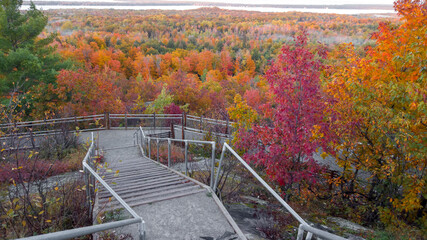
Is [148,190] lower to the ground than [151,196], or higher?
lower

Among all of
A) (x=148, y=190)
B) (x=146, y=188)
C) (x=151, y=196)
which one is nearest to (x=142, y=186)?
(x=146, y=188)

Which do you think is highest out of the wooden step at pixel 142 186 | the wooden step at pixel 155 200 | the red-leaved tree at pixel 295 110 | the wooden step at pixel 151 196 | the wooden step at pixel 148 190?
the red-leaved tree at pixel 295 110

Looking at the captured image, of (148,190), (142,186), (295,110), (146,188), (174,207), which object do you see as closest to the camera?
(174,207)

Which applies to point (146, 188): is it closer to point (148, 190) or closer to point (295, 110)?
point (148, 190)

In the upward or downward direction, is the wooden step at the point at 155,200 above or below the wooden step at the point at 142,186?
above

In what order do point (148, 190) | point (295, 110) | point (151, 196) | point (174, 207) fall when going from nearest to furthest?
point (174, 207)
point (151, 196)
point (148, 190)
point (295, 110)

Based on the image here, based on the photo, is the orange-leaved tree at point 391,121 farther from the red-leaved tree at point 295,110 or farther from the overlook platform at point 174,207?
the overlook platform at point 174,207

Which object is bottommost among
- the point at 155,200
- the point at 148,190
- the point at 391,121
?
the point at 148,190

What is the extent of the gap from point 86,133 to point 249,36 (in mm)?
130127

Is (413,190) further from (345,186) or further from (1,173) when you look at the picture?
(1,173)

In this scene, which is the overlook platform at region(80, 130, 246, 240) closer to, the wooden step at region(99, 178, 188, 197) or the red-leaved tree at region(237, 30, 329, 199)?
the wooden step at region(99, 178, 188, 197)

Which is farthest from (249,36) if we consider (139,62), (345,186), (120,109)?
(345,186)

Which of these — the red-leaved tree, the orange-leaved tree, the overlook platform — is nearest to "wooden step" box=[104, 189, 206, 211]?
the overlook platform

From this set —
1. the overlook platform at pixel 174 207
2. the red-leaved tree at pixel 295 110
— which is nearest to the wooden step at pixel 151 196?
the overlook platform at pixel 174 207
